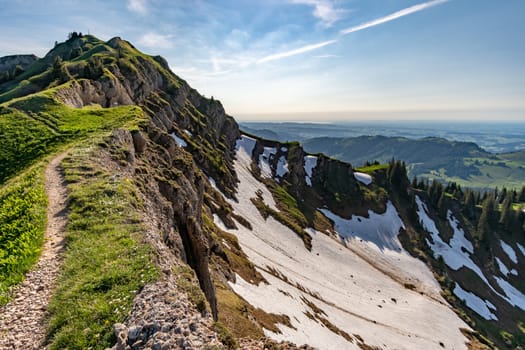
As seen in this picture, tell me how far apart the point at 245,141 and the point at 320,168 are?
37.0 metres

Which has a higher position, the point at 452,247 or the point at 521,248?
the point at 452,247

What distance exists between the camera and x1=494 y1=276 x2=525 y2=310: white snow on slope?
97.1m

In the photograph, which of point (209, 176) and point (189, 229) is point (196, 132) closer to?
point (209, 176)

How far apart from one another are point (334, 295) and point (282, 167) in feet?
217

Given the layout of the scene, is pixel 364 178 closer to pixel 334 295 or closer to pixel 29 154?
pixel 334 295

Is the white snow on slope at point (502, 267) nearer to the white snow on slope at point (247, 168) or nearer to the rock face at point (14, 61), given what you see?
the white snow on slope at point (247, 168)

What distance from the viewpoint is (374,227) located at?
104 metres

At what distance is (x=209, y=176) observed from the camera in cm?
7400

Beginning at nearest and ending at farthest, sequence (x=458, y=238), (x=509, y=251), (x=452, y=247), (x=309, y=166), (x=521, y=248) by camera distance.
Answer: (x=452, y=247), (x=458, y=238), (x=309, y=166), (x=509, y=251), (x=521, y=248)

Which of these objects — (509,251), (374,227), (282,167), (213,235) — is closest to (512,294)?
(509,251)

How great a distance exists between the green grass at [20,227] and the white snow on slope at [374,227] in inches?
3567

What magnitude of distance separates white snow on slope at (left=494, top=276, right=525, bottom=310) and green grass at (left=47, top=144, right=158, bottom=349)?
134 meters

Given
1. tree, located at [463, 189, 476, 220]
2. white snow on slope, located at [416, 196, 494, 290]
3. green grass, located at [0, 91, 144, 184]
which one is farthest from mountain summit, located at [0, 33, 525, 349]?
tree, located at [463, 189, 476, 220]

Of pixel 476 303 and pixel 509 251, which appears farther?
pixel 509 251
